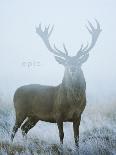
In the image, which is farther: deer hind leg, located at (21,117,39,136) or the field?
deer hind leg, located at (21,117,39,136)

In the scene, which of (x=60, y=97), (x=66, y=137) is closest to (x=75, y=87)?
(x=60, y=97)

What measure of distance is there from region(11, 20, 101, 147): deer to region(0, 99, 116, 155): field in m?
0.15

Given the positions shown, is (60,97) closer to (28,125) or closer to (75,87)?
(75,87)

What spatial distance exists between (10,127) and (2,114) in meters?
0.69

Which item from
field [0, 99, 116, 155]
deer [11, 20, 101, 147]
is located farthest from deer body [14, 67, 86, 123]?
field [0, 99, 116, 155]

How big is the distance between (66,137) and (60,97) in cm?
84

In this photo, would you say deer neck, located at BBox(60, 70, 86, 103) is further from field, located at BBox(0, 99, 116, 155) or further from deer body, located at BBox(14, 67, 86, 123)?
field, located at BBox(0, 99, 116, 155)

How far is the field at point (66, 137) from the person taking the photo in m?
5.17

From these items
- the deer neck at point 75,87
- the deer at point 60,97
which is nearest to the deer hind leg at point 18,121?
the deer at point 60,97

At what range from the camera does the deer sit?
17.1 ft

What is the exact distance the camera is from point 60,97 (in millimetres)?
5305

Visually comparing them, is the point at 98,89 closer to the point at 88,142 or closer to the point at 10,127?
the point at 10,127

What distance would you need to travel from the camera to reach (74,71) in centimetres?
512

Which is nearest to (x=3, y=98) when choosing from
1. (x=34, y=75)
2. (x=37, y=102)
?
(x=34, y=75)
